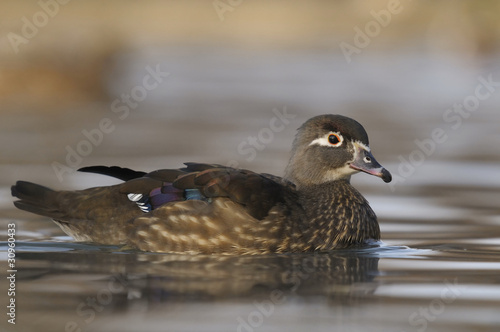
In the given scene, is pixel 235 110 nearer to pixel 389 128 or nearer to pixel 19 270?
pixel 389 128

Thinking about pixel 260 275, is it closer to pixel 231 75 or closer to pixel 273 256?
pixel 273 256

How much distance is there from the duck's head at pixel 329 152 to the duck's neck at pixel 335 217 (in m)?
0.12

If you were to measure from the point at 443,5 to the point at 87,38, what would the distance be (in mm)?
16175

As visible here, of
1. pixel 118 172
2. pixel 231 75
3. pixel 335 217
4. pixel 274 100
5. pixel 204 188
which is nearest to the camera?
pixel 204 188

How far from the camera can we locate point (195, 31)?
3622 centimetres

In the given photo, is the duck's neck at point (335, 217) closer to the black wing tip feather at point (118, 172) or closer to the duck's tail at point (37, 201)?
the black wing tip feather at point (118, 172)

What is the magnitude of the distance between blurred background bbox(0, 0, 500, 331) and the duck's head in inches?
31.3

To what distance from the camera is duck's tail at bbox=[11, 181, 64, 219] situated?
9.53m

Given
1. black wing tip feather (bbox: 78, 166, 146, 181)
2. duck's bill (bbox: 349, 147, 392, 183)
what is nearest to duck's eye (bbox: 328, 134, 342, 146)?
duck's bill (bbox: 349, 147, 392, 183)

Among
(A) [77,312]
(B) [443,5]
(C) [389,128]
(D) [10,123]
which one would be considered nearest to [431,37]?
(B) [443,5]

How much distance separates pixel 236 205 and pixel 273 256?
513 millimetres

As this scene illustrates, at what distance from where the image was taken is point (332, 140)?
9594mm

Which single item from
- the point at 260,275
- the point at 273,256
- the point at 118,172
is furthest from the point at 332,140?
the point at 260,275

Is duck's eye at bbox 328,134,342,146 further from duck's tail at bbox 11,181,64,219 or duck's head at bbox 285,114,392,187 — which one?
duck's tail at bbox 11,181,64,219
